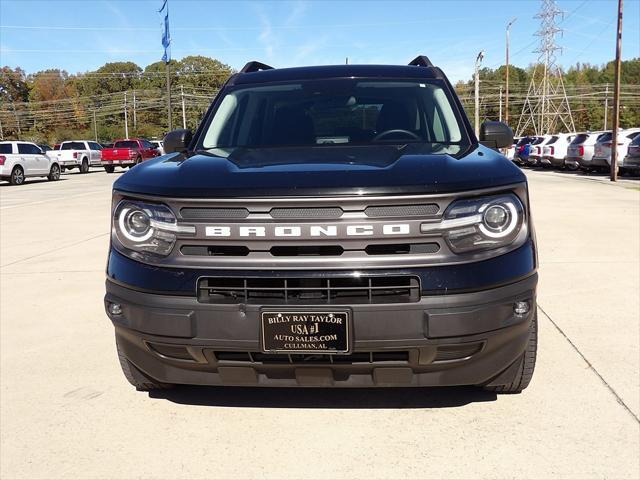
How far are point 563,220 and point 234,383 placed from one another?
904 cm

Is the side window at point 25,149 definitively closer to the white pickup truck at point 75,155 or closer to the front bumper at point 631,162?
the white pickup truck at point 75,155

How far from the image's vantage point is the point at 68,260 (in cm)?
767

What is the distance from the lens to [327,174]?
2.62m

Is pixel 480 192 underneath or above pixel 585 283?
above

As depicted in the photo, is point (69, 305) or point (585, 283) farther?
point (585, 283)

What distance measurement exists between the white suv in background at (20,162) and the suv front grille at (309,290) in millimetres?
25301

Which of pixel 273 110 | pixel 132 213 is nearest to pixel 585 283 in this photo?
pixel 273 110

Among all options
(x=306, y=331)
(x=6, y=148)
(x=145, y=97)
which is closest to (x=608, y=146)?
(x=306, y=331)

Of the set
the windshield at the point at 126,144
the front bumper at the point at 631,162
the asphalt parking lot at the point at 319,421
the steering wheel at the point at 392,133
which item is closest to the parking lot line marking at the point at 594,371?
the asphalt parking lot at the point at 319,421

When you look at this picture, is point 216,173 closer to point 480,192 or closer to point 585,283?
point 480,192

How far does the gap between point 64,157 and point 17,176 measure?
1133cm

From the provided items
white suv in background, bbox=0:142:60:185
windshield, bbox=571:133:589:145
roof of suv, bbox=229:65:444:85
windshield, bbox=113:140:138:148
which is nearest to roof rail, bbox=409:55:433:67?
roof of suv, bbox=229:65:444:85

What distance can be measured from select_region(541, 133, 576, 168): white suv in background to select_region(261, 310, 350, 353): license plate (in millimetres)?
27670

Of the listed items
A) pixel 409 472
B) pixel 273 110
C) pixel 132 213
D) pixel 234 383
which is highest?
pixel 273 110
